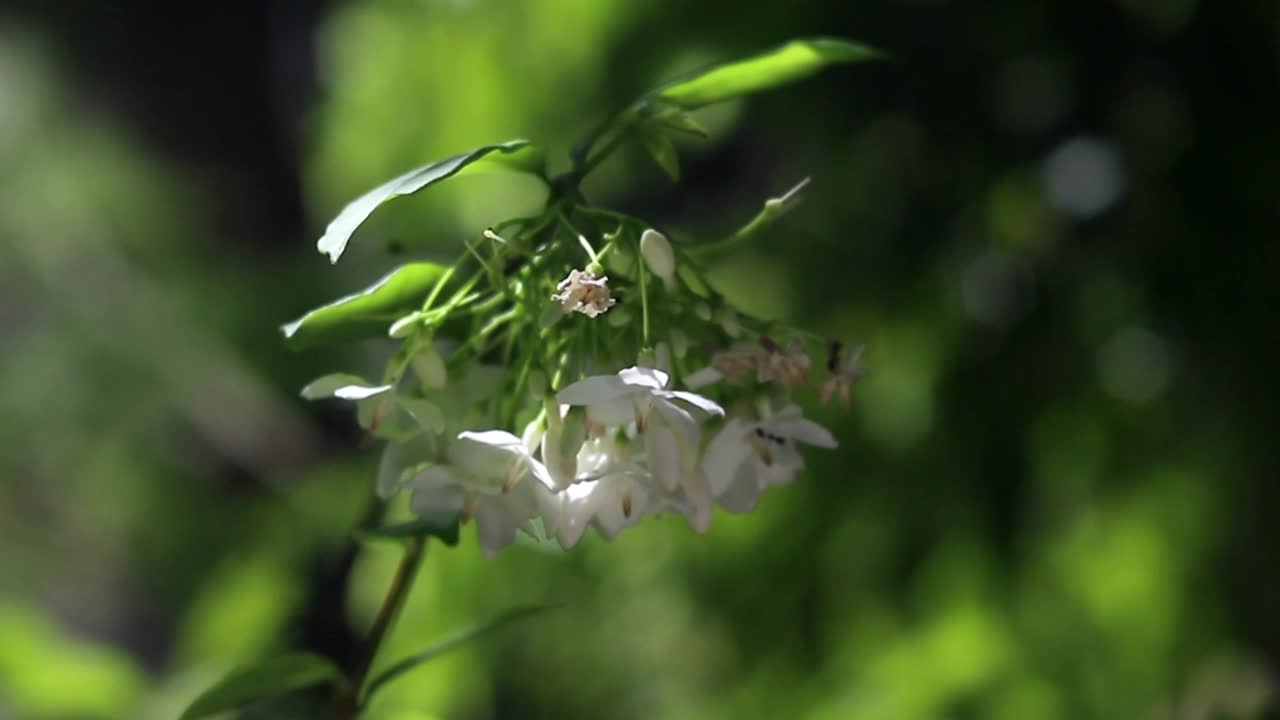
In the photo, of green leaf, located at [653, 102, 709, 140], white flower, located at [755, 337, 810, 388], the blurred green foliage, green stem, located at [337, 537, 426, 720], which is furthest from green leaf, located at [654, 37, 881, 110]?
the blurred green foliage

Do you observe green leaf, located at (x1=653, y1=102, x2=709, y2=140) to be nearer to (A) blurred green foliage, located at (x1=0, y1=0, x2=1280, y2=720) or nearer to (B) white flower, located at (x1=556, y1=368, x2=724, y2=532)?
(B) white flower, located at (x1=556, y1=368, x2=724, y2=532)

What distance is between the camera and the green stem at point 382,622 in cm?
57

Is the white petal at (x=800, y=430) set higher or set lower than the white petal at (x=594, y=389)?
lower

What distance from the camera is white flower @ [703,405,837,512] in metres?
0.50

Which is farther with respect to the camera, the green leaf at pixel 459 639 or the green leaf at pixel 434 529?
the green leaf at pixel 459 639

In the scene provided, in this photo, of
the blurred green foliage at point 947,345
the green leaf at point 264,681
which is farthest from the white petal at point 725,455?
the blurred green foliage at point 947,345

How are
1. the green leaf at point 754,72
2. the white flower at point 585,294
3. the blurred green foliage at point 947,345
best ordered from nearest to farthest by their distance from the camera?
the white flower at point 585,294, the green leaf at point 754,72, the blurred green foliage at point 947,345

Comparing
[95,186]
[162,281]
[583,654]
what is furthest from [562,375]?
[95,186]

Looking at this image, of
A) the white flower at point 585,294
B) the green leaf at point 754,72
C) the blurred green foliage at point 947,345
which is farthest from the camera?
the blurred green foliage at point 947,345

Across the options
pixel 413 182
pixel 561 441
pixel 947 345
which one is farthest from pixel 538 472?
pixel 947 345

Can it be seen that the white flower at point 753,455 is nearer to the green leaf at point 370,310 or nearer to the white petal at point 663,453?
the white petal at point 663,453

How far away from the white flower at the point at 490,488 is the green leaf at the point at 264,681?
4.8 inches

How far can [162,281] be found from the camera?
7.86ft

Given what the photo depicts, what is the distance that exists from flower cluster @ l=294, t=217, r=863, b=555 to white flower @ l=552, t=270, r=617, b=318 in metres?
0.02
